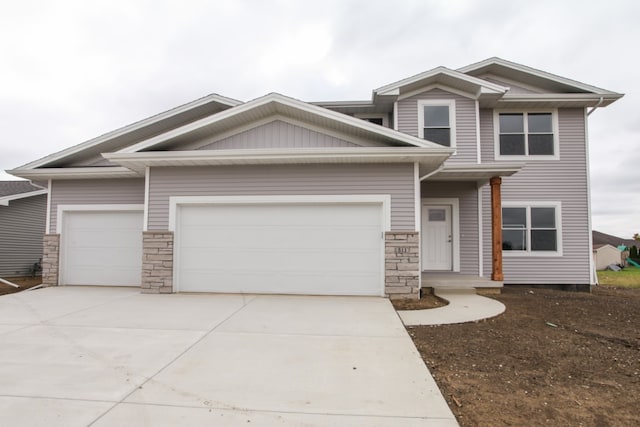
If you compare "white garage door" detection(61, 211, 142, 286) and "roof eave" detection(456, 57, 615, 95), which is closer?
"white garage door" detection(61, 211, 142, 286)

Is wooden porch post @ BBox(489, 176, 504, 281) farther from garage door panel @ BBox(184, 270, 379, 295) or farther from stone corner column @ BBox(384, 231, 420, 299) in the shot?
garage door panel @ BBox(184, 270, 379, 295)

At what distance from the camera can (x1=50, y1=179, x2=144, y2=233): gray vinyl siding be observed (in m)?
9.62

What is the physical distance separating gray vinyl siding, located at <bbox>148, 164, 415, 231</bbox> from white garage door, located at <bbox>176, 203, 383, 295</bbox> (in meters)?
0.35

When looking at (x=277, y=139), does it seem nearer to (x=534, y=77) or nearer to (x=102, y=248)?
(x=102, y=248)

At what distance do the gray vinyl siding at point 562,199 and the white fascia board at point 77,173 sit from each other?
9.90 meters

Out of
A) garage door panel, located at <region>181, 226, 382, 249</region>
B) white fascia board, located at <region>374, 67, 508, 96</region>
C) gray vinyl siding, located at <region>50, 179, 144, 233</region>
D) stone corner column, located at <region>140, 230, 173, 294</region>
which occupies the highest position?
white fascia board, located at <region>374, 67, 508, 96</region>

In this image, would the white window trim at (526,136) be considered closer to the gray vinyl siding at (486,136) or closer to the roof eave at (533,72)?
the gray vinyl siding at (486,136)

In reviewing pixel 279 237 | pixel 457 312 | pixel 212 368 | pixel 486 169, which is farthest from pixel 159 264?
pixel 486 169

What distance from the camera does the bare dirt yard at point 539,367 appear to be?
3.04 metres

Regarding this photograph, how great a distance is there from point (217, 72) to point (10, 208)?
10060mm

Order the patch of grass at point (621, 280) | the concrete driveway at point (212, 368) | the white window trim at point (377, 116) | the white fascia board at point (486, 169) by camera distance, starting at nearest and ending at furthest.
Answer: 1. the concrete driveway at point (212, 368)
2. the white fascia board at point (486, 169)
3. the white window trim at point (377, 116)
4. the patch of grass at point (621, 280)

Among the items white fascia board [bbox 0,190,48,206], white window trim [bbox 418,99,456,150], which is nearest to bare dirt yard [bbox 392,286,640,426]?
white window trim [bbox 418,99,456,150]

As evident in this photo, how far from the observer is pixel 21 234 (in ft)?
46.5

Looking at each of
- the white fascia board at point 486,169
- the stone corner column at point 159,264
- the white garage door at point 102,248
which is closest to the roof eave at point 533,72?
the white fascia board at point 486,169
